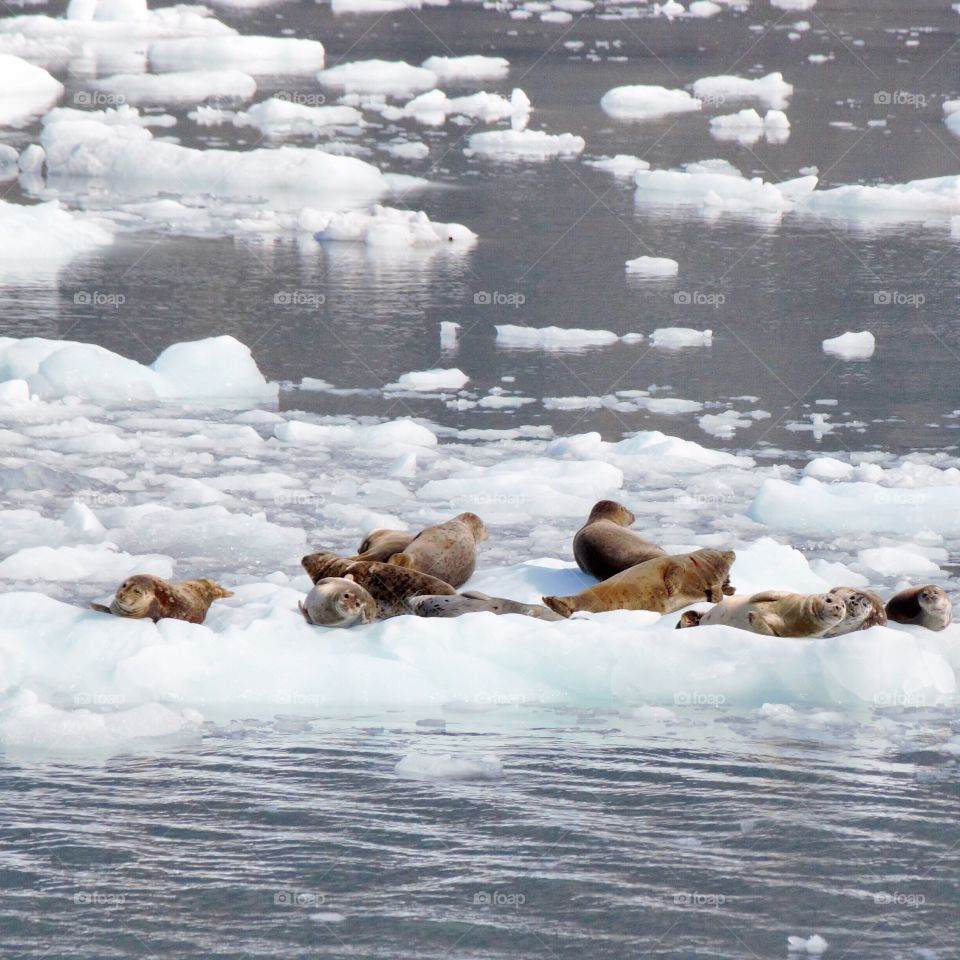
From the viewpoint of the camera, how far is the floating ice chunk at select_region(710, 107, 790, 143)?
2264cm

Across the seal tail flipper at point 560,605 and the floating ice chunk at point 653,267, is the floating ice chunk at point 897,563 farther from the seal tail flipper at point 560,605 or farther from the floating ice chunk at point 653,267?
the floating ice chunk at point 653,267

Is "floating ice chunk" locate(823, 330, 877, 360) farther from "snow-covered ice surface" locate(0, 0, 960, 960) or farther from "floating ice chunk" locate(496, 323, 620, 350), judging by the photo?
"floating ice chunk" locate(496, 323, 620, 350)

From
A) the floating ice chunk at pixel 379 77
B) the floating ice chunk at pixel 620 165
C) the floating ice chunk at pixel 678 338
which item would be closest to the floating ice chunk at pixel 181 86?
the floating ice chunk at pixel 379 77

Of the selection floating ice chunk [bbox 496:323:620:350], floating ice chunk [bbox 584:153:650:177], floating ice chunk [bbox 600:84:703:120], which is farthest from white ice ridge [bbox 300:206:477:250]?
floating ice chunk [bbox 600:84:703:120]

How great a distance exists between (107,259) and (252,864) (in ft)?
38.1

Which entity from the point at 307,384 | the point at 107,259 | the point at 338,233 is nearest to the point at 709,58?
the point at 338,233

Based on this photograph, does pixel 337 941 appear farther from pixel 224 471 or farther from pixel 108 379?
pixel 108 379

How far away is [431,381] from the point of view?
429 inches

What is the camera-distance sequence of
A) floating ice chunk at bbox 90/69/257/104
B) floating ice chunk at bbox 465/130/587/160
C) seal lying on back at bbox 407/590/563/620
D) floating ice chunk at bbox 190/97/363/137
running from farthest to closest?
1. floating ice chunk at bbox 90/69/257/104
2. floating ice chunk at bbox 190/97/363/137
3. floating ice chunk at bbox 465/130/587/160
4. seal lying on back at bbox 407/590/563/620

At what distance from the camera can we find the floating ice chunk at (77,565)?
22.3ft

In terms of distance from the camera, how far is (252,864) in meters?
3.99

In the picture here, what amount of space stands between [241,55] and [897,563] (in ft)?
79.1

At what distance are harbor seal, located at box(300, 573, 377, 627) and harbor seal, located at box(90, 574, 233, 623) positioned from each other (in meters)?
0.46

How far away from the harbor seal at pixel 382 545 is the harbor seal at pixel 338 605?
2.36ft
